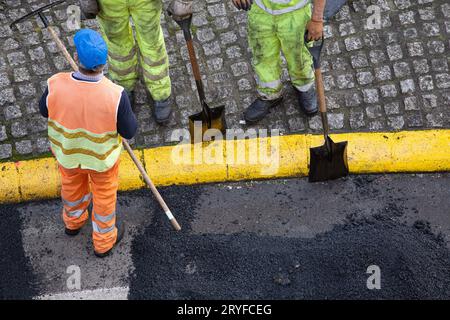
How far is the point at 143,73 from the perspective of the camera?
5293mm

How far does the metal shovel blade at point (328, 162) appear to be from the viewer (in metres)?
4.86

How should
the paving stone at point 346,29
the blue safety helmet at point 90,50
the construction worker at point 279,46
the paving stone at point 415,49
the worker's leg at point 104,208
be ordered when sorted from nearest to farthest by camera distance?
the blue safety helmet at point 90,50, the worker's leg at point 104,208, the construction worker at point 279,46, the paving stone at point 415,49, the paving stone at point 346,29

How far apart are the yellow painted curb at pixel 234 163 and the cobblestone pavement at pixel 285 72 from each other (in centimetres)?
15

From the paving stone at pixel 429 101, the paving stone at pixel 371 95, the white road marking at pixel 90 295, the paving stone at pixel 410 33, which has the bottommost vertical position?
the white road marking at pixel 90 295

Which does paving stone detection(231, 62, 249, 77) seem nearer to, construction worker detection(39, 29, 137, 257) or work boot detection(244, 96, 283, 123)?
work boot detection(244, 96, 283, 123)

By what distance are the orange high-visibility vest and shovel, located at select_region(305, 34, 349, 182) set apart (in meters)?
1.54

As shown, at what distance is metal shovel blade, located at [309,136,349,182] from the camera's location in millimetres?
4859

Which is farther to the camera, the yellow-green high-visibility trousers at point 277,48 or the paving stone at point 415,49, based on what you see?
the paving stone at point 415,49

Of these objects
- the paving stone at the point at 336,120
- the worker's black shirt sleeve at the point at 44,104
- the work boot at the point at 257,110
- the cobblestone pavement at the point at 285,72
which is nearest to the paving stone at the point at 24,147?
the cobblestone pavement at the point at 285,72

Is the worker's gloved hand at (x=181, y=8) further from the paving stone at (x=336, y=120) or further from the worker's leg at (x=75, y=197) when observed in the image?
the paving stone at (x=336, y=120)

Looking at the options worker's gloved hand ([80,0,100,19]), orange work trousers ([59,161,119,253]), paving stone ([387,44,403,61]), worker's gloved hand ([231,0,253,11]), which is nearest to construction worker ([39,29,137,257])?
orange work trousers ([59,161,119,253])

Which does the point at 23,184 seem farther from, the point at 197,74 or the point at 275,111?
the point at 275,111

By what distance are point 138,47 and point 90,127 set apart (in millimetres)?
1558
